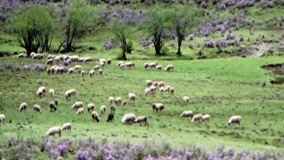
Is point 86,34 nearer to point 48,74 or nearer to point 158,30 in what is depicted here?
point 158,30

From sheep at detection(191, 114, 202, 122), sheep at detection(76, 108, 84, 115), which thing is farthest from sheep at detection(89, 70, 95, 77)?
sheep at detection(191, 114, 202, 122)

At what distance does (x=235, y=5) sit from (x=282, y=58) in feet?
108

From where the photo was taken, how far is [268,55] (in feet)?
217

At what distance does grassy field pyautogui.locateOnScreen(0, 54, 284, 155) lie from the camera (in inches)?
1053

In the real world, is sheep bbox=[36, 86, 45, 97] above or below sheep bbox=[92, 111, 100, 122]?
above

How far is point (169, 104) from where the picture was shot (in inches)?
1454

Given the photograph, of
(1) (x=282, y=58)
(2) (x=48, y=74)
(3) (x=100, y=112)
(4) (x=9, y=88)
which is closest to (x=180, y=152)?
(3) (x=100, y=112)

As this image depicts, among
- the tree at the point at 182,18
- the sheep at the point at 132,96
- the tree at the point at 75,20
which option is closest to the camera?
the sheep at the point at 132,96

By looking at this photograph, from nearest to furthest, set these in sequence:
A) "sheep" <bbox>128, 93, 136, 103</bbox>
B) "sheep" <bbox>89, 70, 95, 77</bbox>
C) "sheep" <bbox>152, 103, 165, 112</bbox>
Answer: "sheep" <bbox>152, 103, 165, 112</bbox>
"sheep" <bbox>128, 93, 136, 103</bbox>
"sheep" <bbox>89, 70, 95, 77</bbox>

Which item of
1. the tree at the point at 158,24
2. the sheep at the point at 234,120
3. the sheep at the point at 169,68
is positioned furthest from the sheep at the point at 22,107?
the tree at the point at 158,24

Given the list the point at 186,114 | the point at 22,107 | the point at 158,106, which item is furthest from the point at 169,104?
the point at 22,107

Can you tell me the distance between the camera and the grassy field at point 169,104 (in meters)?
26.7

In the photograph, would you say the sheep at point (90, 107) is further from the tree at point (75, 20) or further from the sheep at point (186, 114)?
the tree at point (75, 20)

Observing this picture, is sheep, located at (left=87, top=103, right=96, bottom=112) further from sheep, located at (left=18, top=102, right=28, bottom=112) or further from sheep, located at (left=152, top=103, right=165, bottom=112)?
sheep, located at (left=152, top=103, right=165, bottom=112)
